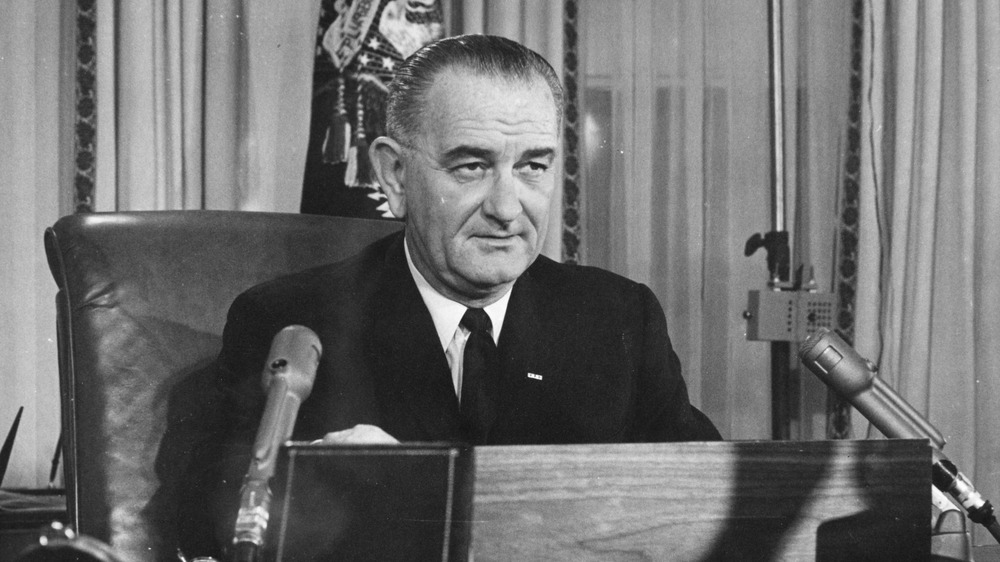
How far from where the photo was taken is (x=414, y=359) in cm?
146

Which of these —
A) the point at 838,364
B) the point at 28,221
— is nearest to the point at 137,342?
the point at 838,364

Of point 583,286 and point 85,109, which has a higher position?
point 85,109

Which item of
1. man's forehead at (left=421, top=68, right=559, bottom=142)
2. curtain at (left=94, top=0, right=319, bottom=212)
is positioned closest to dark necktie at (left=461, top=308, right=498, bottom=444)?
man's forehead at (left=421, top=68, right=559, bottom=142)

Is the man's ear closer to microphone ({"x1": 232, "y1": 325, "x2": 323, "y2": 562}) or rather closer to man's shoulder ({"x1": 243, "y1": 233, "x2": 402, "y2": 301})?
man's shoulder ({"x1": 243, "y1": 233, "x2": 402, "y2": 301})

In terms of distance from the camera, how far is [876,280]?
315 cm

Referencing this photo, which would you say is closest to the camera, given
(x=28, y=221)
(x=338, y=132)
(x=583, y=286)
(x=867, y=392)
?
(x=867, y=392)

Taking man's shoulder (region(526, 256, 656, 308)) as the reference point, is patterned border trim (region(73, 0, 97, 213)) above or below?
above

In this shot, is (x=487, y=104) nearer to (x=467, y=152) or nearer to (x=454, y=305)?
(x=467, y=152)

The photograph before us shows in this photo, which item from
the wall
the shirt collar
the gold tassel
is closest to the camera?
the shirt collar

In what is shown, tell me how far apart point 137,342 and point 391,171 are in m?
0.42

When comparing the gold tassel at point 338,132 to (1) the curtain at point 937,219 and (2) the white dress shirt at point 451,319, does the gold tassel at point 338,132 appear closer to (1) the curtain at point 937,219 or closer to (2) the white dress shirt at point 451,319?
(2) the white dress shirt at point 451,319

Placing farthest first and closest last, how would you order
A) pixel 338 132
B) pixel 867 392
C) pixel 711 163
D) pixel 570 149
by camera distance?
pixel 711 163 → pixel 570 149 → pixel 338 132 → pixel 867 392

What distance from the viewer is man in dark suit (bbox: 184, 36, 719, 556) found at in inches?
55.8

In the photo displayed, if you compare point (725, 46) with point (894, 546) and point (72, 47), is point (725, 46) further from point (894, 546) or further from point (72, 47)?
point (894, 546)
